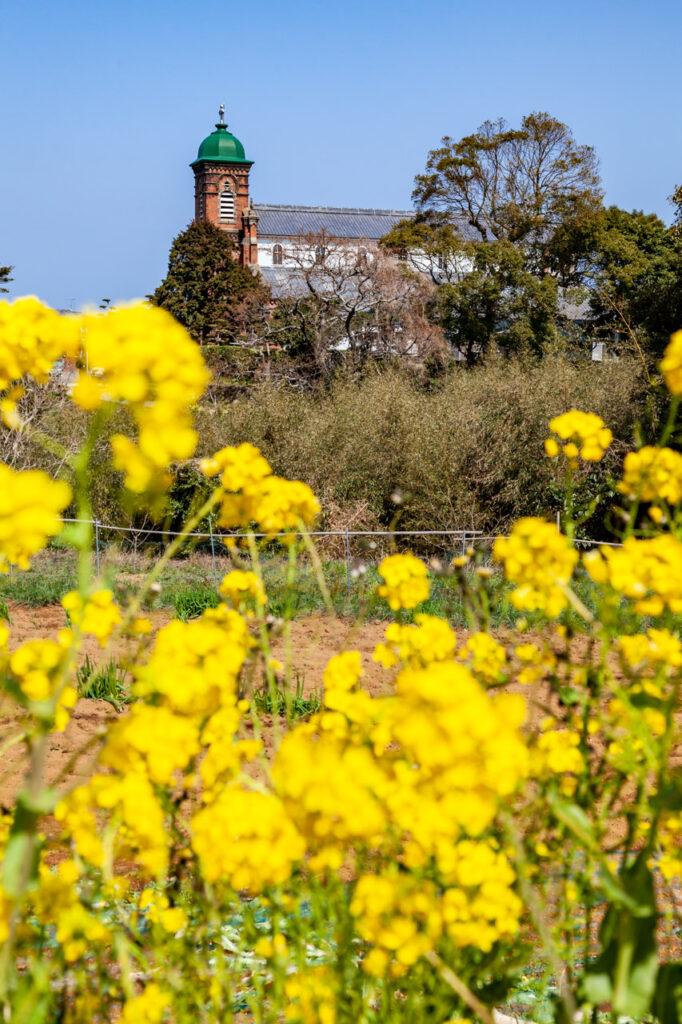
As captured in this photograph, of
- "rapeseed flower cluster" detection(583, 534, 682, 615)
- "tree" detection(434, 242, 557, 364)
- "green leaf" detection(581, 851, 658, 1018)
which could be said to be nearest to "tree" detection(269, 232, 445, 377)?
"tree" detection(434, 242, 557, 364)

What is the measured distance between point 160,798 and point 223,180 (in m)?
53.5

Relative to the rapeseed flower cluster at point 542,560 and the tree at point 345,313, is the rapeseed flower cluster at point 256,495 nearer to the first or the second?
the rapeseed flower cluster at point 542,560

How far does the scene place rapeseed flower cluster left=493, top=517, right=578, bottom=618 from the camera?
1.56 metres

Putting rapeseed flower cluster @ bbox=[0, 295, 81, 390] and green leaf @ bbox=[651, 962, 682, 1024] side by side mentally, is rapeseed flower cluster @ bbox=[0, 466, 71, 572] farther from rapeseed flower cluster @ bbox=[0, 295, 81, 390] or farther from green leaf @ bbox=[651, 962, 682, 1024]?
green leaf @ bbox=[651, 962, 682, 1024]

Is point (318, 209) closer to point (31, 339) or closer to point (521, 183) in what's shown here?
point (521, 183)

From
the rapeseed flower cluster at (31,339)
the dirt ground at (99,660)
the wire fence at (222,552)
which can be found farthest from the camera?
the wire fence at (222,552)

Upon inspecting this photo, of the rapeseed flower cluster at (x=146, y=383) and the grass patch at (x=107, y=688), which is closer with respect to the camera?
the rapeseed flower cluster at (x=146, y=383)

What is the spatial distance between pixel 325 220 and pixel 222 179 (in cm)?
689

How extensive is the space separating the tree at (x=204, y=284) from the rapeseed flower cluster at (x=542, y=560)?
22163 mm

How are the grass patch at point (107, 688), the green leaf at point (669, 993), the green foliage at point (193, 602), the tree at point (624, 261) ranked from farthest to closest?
the tree at point (624, 261)
the green foliage at point (193, 602)
the grass patch at point (107, 688)
the green leaf at point (669, 993)

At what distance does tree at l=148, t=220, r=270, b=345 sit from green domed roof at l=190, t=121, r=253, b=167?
26471 mm

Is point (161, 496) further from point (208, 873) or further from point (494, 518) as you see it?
point (494, 518)

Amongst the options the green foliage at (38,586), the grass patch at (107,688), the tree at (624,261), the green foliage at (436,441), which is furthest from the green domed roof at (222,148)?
the grass patch at (107,688)

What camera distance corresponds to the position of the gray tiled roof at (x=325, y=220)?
53856 millimetres
